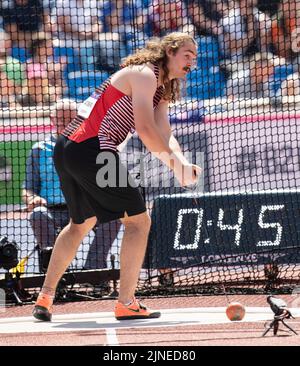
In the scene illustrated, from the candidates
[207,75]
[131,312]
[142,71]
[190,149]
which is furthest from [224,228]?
[207,75]

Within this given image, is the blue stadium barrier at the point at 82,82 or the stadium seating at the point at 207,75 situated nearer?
the blue stadium barrier at the point at 82,82

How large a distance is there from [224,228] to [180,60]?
8.54 feet

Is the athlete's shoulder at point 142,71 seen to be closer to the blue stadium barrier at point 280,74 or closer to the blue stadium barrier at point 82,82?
the blue stadium barrier at point 82,82

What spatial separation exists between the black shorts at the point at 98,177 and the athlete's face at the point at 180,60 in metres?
0.67

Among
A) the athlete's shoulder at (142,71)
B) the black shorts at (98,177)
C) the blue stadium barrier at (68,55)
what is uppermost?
the blue stadium barrier at (68,55)

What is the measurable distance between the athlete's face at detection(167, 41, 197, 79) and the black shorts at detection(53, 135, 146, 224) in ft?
2.20

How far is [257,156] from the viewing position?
9664 millimetres

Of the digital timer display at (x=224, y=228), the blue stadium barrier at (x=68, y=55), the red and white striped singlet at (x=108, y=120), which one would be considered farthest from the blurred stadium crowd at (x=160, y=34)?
the red and white striped singlet at (x=108, y=120)

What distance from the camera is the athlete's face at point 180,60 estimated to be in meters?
6.44

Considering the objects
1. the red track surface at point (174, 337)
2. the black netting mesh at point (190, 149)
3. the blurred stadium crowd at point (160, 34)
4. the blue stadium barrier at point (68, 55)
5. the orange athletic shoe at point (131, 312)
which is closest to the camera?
the red track surface at point (174, 337)

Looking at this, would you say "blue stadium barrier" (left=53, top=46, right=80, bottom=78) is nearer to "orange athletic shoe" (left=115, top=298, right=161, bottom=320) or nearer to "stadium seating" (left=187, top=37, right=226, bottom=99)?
"stadium seating" (left=187, top=37, right=226, bottom=99)

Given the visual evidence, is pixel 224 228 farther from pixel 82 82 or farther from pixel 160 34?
pixel 160 34

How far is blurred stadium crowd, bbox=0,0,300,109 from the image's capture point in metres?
10.7

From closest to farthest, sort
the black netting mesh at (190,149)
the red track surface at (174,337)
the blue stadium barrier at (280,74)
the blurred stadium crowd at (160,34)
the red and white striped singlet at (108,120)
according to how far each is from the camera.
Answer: the red track surface at (174,337) < the red and white striped singlet at (108,120) < the black netting mesh at (190,149) < the blurred stadium crowd at (160,34) < the blue stadium barrier at (280,74)
